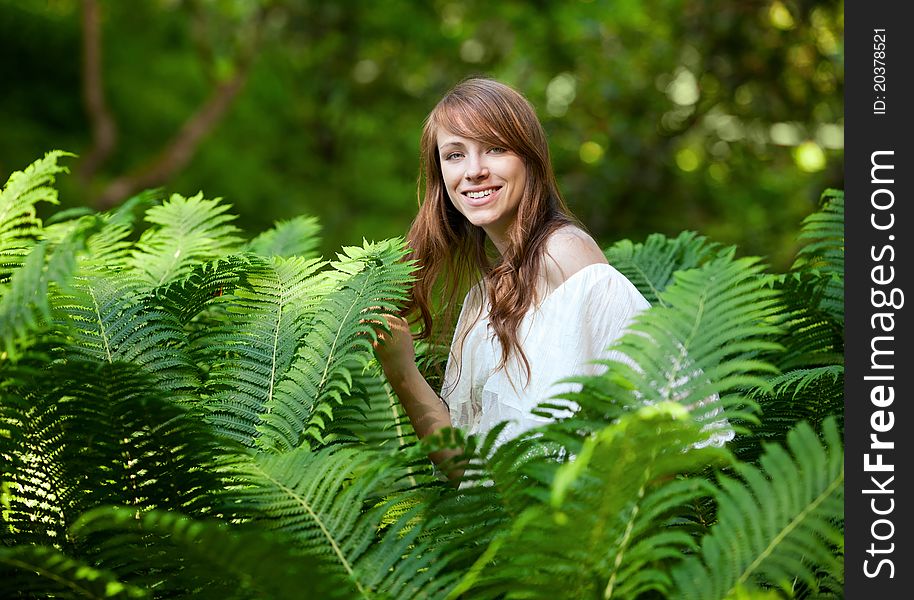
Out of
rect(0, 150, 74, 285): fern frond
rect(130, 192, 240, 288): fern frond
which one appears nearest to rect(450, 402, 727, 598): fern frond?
rect(0, 150, 74, 285): fern frond

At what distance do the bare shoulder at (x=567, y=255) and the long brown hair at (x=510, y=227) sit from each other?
27 millimetres

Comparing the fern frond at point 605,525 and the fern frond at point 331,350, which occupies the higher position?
the fern frond at point 331,350

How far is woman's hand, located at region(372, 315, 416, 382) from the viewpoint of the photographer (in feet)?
6.93

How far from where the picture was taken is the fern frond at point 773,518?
4.34ft

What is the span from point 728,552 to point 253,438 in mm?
993

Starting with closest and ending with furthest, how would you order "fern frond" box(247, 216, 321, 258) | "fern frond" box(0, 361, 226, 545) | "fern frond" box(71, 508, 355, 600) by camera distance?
1. "fern frond" box(71, 508, 355, 600)
2. "fern frond" box(0, 361, 226, 545)
3. "fern frond" box(247, 216, 321, 258)

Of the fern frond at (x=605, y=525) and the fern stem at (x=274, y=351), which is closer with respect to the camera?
the fern frond at (x=605, y=525)

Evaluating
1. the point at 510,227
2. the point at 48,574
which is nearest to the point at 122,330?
the point at 48,574

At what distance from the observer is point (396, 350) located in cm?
216

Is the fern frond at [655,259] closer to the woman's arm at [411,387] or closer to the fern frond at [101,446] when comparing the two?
the woman's arm at [411,387]

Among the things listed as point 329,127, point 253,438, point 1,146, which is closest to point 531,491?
point 253,438

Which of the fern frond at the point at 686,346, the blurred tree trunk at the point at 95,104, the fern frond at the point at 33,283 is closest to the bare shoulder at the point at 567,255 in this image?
the fern frond at the point at 686,346

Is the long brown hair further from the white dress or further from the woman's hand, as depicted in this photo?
the woman's hand

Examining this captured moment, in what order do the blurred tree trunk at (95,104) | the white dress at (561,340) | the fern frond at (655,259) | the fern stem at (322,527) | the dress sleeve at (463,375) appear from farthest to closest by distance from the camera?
the blurred tree trunk at (95,104) → the fern frond at (655,259) → the dress sleeve at (463,375) → the white dress at (561,340) → the fern stem at (322,527)
